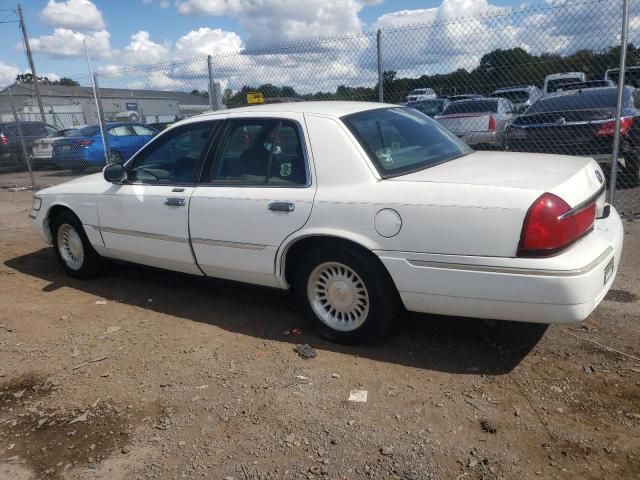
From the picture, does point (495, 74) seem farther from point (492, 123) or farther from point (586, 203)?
point (586, 203)

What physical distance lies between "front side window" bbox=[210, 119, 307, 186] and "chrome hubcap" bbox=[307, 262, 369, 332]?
0.64m

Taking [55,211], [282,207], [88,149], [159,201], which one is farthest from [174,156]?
[88,149]

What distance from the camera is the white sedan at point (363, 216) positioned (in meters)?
→ 2.93

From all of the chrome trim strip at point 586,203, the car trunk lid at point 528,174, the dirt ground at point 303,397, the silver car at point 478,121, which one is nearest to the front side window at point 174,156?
the dirt ground at point 303,397

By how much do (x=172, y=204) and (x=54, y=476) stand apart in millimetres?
2130

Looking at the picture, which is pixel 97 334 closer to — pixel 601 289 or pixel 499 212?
pixel 499 212

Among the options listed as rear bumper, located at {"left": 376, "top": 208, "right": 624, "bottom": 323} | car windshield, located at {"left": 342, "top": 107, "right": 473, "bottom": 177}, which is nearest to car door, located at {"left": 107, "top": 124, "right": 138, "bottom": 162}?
car windshield, located at {"left": 342, "top": 107, "right": 473, "bottom": 177}

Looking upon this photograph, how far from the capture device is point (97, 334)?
4277mm

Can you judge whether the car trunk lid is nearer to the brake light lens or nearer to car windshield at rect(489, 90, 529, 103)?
car windshield at rect(489, 90, 529, 103)

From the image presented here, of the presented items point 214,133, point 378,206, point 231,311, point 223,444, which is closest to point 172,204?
point 214,133

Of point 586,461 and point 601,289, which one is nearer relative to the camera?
point 586,461

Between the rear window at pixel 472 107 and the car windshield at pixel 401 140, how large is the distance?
755 centimetres

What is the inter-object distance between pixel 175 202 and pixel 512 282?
2547 millimetres

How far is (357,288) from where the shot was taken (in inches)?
141
